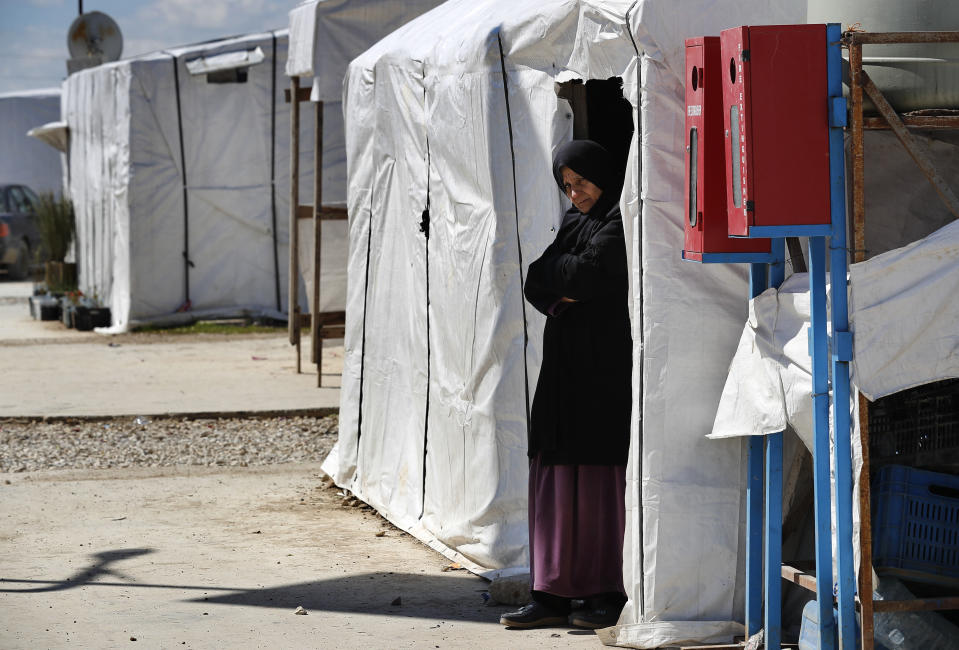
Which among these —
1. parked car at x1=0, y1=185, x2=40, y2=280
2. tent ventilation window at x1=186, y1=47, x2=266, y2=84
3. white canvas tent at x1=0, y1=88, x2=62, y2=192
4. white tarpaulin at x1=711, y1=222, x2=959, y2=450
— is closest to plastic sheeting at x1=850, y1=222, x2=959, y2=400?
white tarpaulin at x1=711, y1=222, x2=959, y2=450

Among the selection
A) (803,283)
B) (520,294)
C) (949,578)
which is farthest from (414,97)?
(949,578)

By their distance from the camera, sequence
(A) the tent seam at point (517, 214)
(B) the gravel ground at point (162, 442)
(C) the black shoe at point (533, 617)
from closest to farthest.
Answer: (C) the black shoe at point (533, 617) < (A) the tent seam at point (517, 214) < (B) the gravel ground at point (162, 442)

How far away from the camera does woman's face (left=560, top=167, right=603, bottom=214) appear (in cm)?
462

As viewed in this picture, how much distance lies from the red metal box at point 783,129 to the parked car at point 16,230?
21760 millimetres

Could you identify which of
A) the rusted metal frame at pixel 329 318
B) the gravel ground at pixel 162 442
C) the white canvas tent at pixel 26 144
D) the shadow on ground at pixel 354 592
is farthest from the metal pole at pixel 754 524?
the white canvas tent at pixel 26 144

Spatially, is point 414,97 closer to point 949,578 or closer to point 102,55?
point 949,578

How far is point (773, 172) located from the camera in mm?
3627

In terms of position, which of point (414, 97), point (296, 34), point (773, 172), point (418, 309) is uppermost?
point (296, 34)

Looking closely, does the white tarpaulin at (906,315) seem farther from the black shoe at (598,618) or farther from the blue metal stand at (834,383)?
the black shoe at (598,618)

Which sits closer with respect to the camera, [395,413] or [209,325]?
[395,413]

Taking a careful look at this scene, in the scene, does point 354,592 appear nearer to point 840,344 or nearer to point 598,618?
point 598,618

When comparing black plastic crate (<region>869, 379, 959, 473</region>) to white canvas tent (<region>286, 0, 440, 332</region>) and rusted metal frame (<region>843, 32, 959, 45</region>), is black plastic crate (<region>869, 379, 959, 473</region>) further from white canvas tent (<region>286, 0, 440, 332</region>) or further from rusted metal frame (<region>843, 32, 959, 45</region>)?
white canvas tent (<region>286, 0, 440, 332</region>)

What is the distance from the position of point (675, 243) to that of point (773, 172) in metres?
0.72

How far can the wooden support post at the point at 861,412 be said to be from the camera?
11.8 feet
